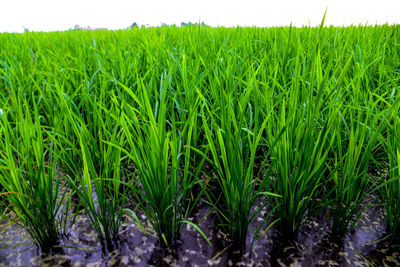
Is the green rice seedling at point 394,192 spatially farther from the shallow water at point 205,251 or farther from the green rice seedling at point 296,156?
the green rice seedling at point 296,156

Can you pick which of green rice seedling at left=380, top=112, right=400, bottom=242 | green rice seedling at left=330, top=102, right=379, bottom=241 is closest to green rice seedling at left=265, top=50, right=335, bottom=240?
green rice seedling at left=330, top=102, right=379, bottom=241

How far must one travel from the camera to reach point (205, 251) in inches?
44.2

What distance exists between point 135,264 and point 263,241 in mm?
486

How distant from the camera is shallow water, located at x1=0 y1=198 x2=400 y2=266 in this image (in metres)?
1.09

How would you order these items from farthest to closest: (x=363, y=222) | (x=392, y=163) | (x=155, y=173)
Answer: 1. (x=363, y=222)
2. (x=392, y=163)
3. (x=155, y=173)

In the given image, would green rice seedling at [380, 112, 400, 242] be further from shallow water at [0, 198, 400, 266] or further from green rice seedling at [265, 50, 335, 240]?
green rice seedling at [265, 50, 335, 240]

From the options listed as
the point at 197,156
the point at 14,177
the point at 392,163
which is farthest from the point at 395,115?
the point at 14,177

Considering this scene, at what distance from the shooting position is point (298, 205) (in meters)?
1.07

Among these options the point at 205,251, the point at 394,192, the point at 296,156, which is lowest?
the point at 205,251

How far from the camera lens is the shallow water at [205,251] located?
109 centimetres

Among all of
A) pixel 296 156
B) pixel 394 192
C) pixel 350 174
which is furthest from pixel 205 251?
pixel 394 192

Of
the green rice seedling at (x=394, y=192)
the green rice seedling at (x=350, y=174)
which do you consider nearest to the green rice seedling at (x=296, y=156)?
the green rice seedling at (x=350, y=174)

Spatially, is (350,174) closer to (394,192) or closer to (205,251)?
(394,192)

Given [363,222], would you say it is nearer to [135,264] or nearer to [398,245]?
[398,245]
